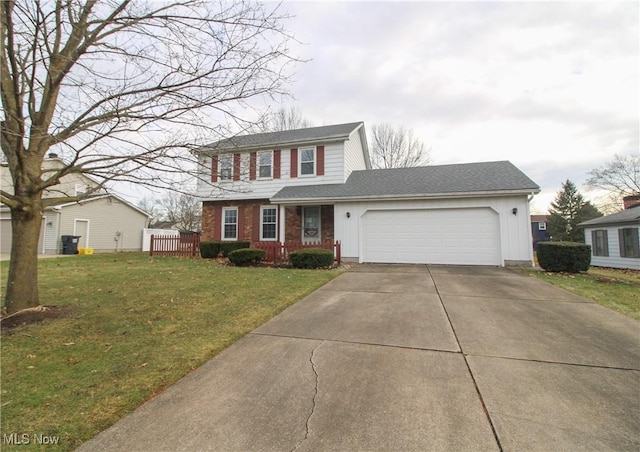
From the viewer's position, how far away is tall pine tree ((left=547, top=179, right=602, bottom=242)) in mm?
34688

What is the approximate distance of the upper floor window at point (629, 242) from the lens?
14.8m

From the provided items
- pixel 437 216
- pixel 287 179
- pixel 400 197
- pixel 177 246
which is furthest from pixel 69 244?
pixel 437 216

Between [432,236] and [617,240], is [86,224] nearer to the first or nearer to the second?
[432,236]

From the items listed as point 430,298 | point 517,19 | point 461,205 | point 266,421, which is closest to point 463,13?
point 517,19

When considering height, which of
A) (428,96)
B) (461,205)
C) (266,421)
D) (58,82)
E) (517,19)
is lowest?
(266,421)

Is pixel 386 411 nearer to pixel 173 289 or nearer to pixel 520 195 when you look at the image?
pixel 173 289

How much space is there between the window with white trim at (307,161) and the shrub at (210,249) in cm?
542

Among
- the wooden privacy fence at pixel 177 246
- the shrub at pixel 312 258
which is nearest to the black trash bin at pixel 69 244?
the wooden privacy fence at pixel 177 246

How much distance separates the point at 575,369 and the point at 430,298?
3115mm

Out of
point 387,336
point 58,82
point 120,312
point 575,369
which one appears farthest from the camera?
point 120,312

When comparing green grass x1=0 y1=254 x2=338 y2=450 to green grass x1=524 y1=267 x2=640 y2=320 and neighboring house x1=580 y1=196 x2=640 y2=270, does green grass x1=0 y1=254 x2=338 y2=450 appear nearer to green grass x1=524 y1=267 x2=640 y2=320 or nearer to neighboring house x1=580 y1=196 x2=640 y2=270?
green grass x1=524 y1=267 x2=640 y2=320

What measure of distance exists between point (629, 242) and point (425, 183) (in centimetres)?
1157

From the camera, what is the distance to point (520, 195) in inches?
432

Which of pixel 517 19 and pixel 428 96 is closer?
pixel 517 19
